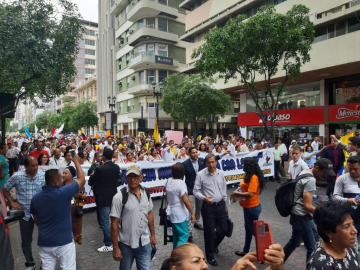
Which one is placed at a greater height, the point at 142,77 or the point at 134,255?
the point at 142,77

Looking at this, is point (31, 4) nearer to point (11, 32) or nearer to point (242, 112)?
point (11, 32)

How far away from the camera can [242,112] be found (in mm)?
28484

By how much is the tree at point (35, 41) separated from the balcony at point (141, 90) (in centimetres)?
2609

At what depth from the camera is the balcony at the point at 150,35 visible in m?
36.8

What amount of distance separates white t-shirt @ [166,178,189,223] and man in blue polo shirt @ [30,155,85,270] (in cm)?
155

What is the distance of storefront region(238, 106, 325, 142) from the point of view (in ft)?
71.0

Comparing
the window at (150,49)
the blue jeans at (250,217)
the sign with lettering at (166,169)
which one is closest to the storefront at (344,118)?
the sign with lettering at (166,169)

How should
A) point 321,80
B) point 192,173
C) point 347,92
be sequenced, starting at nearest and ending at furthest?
point 192,173
point 347,92
point 321,80

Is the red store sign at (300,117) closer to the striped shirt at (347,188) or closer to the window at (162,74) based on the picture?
the window at (162,74)

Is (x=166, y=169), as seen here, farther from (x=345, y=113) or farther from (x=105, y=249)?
(x=345, y=113)

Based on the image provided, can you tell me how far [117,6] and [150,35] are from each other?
11.7m

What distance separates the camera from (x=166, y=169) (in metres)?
8.84

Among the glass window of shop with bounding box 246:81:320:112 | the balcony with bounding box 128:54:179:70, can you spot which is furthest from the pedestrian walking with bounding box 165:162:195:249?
the balcony with bounding box 128:54:179:70

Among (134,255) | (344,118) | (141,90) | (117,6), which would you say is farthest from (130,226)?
(117,6)
